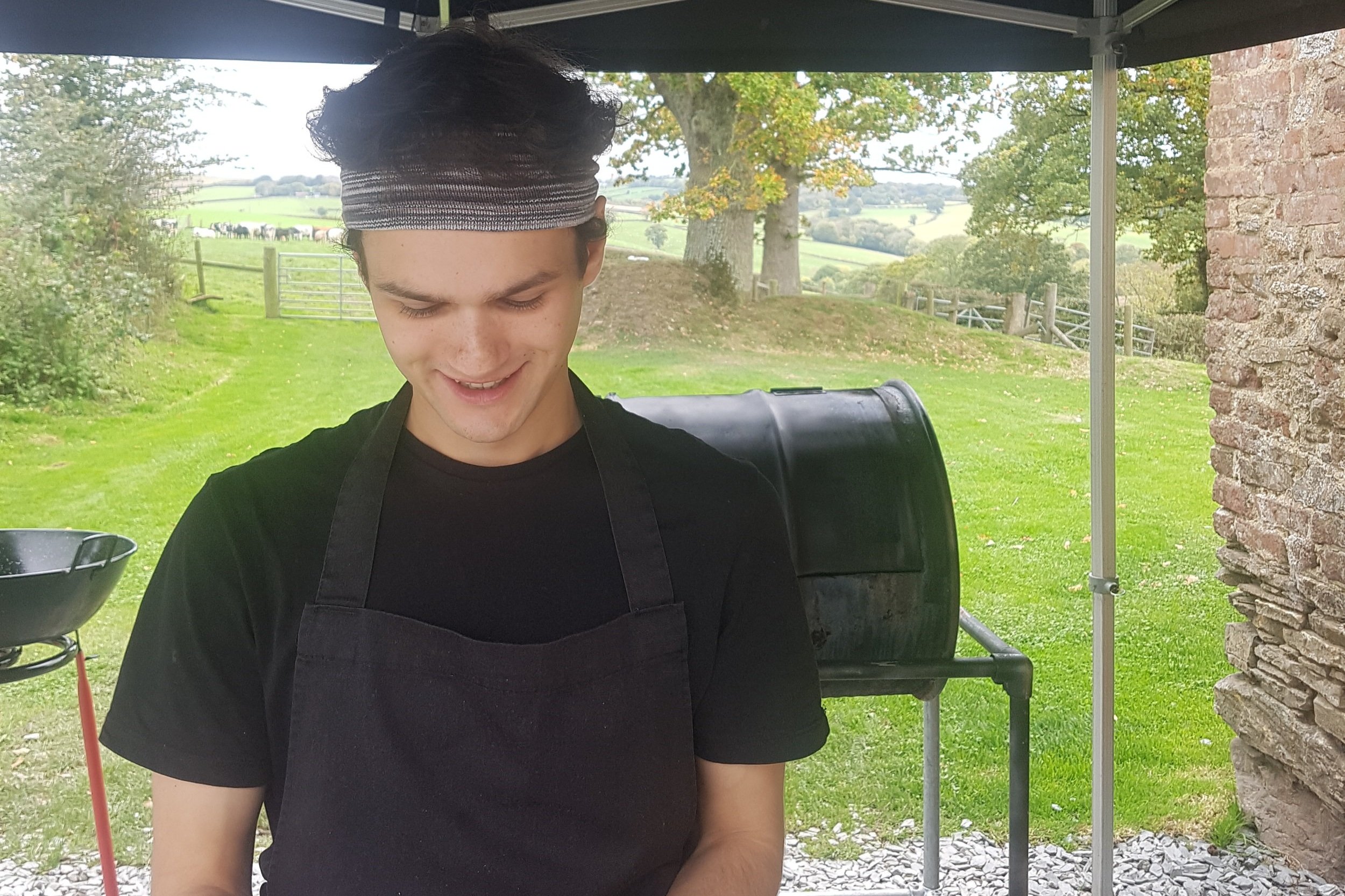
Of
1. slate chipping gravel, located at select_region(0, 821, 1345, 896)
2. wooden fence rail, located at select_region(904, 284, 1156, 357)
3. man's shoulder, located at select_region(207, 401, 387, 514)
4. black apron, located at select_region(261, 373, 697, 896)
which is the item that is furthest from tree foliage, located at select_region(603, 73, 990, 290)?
black apron, located at select_region(261, 373, 697, 896)

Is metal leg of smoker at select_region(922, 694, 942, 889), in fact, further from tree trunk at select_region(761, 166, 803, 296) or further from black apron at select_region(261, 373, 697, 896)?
tree trunk at select_region(761, 166, 803, 296)

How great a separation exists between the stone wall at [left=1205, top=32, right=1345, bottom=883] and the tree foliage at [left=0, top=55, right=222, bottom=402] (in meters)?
4.93

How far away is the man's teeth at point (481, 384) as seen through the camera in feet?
3.69

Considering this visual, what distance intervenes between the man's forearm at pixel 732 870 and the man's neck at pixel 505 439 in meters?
0.47

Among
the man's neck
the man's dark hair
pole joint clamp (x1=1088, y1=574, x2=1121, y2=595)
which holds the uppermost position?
the man's dark hair

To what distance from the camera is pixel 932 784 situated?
2742mm

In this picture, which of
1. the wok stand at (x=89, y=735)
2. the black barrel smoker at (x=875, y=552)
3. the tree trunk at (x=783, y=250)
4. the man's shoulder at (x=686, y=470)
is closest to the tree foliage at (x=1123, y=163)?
the tree trunk at (x=783, y=250)

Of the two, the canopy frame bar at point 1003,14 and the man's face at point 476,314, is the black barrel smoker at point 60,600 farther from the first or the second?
the canopy frame bar at point 1003,14

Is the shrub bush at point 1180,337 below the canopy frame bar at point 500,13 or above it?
below

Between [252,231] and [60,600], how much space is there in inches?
180

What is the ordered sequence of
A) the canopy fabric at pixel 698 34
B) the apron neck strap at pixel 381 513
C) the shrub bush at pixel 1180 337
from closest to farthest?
the apron neck strap at pixel 381 513 → the canopy fabric at pixel 698 34 → the shrub bush at pixel 1180 337

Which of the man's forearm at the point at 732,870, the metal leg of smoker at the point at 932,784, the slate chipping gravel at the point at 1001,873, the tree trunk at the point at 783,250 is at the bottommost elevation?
the slate chipping gravel at the point at 1001,873

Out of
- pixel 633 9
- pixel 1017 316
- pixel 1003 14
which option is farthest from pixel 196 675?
pixel 1017 316

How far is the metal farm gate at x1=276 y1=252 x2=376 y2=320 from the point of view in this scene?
6574mm
